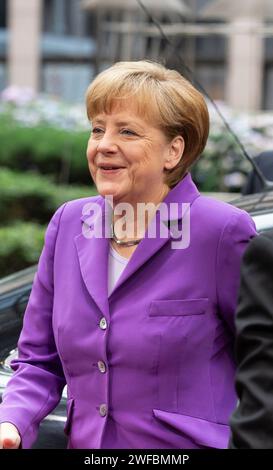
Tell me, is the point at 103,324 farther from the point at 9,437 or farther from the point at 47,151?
the point at 47,151

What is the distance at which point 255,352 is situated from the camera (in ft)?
5.65

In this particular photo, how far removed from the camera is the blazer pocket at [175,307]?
7.79 feet

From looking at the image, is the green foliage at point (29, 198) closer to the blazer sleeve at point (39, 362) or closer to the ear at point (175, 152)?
the blazer sleeve at point (39, 362)

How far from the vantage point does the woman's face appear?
2.48 m

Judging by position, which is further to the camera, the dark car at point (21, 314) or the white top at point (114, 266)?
the dark car at point (21, 314)

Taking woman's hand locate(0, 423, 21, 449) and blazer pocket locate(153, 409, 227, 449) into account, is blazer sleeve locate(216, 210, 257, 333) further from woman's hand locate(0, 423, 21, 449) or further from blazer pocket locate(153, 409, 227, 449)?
woman's hand locate(0, 423, 21, 449)

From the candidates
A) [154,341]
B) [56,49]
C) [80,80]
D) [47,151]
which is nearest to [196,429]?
[154,341]

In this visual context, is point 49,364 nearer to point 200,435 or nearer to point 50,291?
point 50,291

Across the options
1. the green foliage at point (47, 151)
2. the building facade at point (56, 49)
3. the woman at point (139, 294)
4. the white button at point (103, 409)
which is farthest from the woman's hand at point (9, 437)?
the building facade at point (56, 49)

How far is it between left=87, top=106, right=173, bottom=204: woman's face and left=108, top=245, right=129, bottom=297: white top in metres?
0.13

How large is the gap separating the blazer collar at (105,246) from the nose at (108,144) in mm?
181

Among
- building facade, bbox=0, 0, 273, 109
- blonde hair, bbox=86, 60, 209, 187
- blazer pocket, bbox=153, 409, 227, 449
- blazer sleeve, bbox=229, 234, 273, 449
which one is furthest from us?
building facade, bbox=0, 0, 273, 109

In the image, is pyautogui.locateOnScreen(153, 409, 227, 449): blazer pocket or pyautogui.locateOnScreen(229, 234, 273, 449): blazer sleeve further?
pyautogui.locateOnScreen(153, 409, 227, 449): blazer pocket

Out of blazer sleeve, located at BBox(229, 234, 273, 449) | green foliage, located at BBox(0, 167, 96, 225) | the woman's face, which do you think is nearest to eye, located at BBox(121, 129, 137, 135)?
the woman's face
